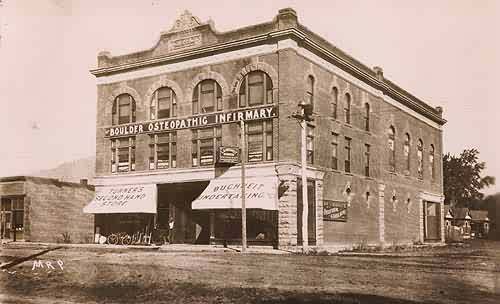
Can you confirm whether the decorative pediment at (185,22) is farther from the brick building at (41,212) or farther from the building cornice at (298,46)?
the brick building at (41,212)

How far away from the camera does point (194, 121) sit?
26.2 m

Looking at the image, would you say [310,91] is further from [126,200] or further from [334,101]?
[126,200]

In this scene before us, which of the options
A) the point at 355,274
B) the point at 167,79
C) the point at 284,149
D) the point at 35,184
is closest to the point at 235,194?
the point at 284,149

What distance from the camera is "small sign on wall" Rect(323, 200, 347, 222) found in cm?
2597

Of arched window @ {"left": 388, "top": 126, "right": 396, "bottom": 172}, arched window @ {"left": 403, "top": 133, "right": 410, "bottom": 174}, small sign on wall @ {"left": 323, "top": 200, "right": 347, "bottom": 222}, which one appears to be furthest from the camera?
arched window @ {"left": 403, "top": 133, "right": 410, "bottom": 174}

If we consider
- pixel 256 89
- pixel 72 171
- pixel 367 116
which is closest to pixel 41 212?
pixel 256 89

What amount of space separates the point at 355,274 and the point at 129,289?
522cm

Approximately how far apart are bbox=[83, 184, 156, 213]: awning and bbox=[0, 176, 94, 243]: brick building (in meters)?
3.03

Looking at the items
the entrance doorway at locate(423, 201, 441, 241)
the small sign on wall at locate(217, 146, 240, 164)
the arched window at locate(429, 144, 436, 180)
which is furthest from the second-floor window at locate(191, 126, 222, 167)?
the entrance doorway at locate(423, 201, 441, 241)

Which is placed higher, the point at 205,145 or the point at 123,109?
the point at 123,109

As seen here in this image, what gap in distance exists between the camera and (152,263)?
16.1 metres

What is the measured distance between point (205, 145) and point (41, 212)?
10457 millimetres

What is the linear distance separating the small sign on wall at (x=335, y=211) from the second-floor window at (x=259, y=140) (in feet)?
12.0

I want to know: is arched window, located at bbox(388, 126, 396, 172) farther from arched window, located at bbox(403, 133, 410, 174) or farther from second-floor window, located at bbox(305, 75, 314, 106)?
second-floor window, located at bbox(305, 75, 314, 106)
